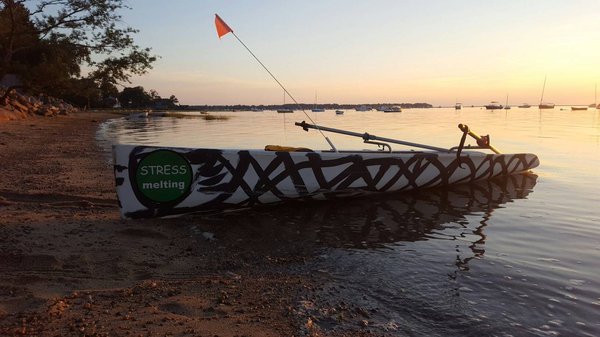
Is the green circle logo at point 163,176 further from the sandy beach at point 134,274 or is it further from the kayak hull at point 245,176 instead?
the sandy beach at point 134,274

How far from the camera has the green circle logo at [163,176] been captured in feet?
21.0

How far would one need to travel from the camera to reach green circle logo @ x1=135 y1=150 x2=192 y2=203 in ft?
21.0

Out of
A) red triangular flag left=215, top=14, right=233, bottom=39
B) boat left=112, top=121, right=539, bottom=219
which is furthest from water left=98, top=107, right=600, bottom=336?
red triangular flag left=215, top=14, right=233, bottom=39

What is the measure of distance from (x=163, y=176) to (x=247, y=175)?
1.33m

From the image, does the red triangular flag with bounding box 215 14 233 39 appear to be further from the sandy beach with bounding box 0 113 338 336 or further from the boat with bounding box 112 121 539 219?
the sandy beach with bounding box 0 113 338 336

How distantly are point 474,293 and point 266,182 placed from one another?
3943 mm

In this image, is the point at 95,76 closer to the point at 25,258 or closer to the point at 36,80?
the point at 36,80

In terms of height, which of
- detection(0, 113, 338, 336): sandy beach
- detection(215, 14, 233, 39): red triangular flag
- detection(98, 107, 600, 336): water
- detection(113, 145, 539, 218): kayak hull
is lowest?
detection(98, 107, 600, 336): water

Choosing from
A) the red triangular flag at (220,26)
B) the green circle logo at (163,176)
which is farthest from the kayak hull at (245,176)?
the red triangular flag at (220,26)

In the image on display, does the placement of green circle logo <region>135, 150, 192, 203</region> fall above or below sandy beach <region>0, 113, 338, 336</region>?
above

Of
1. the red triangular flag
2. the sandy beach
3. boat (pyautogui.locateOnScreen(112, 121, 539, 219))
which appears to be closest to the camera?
the sandy beach

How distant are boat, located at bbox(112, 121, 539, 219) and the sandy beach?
32 cm

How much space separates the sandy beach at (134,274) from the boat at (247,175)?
12.8 inches

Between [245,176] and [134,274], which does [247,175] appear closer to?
[245,176]
